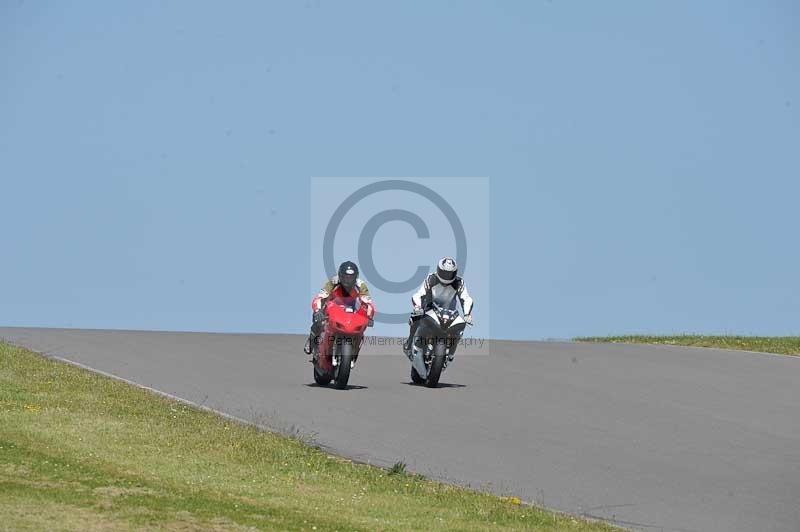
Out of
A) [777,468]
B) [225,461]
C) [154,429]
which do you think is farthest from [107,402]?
[777,468]

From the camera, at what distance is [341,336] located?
869 inches

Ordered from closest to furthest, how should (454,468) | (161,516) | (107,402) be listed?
(161,516) < (454,468) < (107,402)

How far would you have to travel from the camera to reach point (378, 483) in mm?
14023

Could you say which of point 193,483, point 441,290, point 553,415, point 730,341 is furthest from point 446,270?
point 730,341

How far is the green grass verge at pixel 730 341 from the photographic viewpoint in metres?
35.1

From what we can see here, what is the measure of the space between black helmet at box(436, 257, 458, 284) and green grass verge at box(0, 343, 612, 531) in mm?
6136

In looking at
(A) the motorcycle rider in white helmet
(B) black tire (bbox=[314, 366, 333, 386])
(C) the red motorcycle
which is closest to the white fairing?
(A) the motorcycle rider in white helmet

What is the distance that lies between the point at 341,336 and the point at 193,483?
8.91m

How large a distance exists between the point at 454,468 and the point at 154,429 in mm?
3913

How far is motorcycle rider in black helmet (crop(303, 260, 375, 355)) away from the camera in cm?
2217

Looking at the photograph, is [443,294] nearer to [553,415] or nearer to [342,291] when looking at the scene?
[342,291]

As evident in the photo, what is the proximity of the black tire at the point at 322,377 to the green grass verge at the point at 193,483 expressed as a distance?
4.73 m

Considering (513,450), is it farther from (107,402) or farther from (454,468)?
(107,402)

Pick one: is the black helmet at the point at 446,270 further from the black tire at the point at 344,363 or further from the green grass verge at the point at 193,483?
the green grass verge at the point at 193,483
